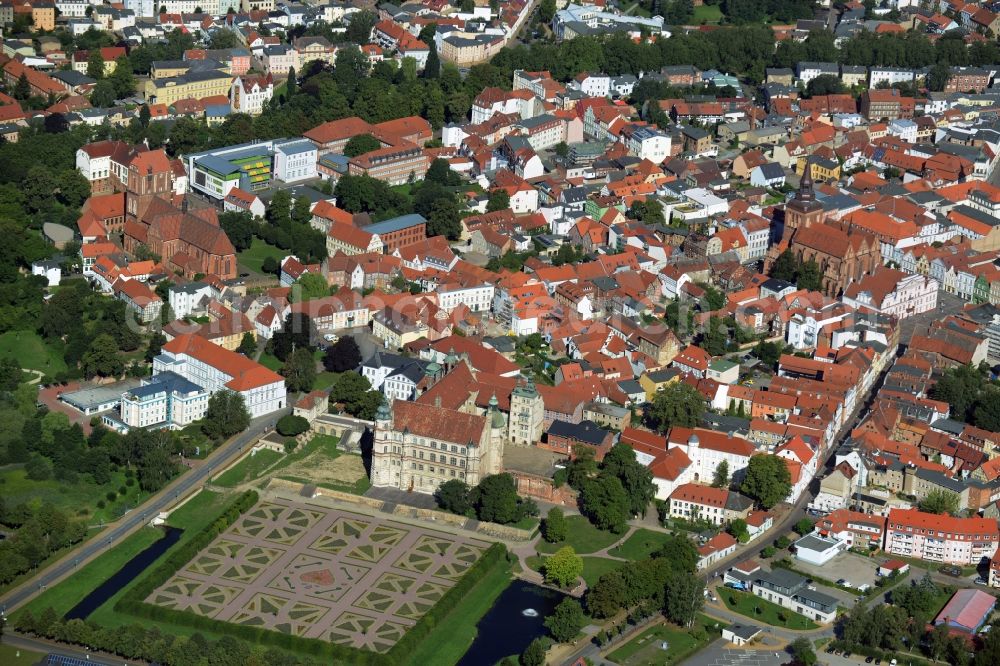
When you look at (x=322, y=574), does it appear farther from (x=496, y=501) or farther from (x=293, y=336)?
(x=293, y=336)

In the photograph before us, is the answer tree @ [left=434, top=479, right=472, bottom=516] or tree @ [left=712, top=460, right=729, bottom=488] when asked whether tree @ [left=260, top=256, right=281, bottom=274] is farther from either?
tree @ [left=712, top=460, right=729, bottom=488]

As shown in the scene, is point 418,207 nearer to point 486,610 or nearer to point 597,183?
point 597,183

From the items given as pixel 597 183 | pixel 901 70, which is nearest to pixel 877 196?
pixel 597 183

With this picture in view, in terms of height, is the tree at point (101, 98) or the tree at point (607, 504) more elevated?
the tree at point (101, 98)

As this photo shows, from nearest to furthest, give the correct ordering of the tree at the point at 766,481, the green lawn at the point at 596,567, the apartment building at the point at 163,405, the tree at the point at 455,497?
the green lawn at the point at 596,567, the tree at the point at 455,497, the tree at the point at 766,481, the apartment building at the point at 163,405

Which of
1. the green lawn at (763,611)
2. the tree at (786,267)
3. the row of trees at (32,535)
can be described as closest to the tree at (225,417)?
the row of trees at (32,535)

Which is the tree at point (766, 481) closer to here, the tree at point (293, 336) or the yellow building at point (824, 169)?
the tree at point (293, 336)
